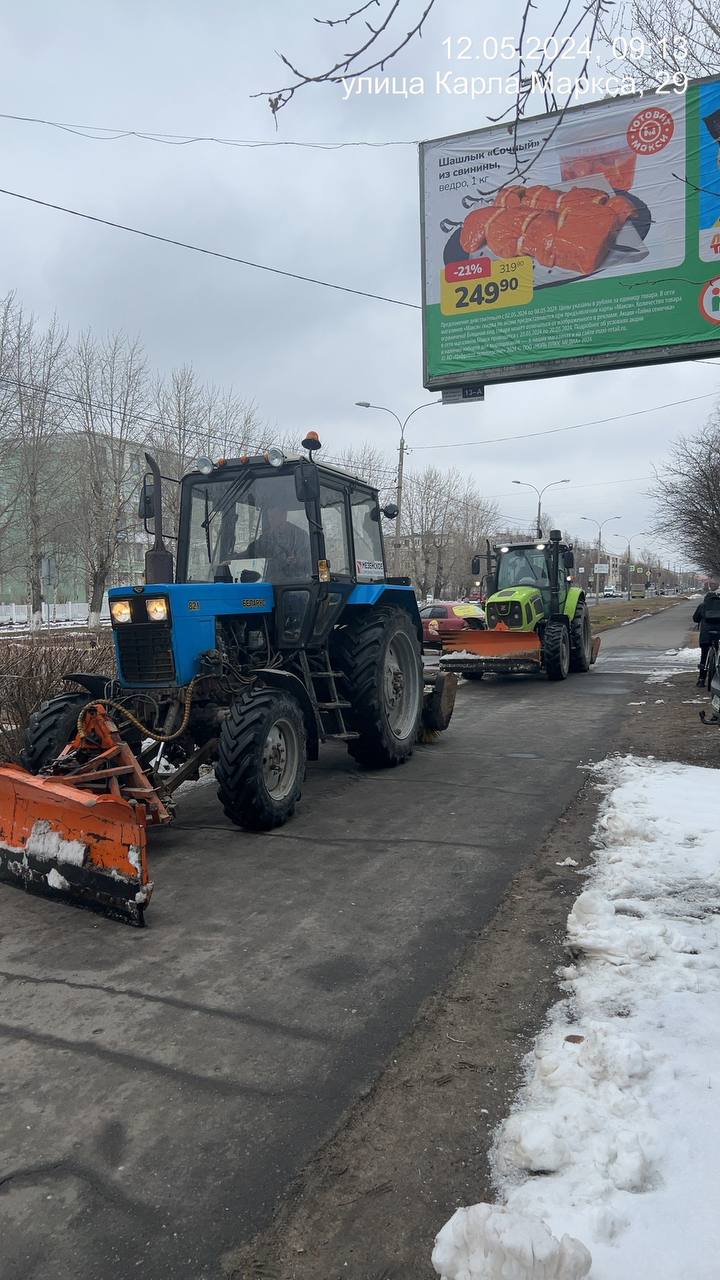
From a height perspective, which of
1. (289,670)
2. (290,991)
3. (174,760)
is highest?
(289,670)

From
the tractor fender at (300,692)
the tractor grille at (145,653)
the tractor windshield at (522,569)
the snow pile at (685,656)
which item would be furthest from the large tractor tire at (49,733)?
the snow pile at (685,656)

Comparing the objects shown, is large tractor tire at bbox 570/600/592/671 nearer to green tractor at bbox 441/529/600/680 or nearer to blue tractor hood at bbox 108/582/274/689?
green tractor at bbox 441/529/600/680

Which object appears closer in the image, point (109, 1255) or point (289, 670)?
point (109, 1255)

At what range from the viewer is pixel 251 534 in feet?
22.0

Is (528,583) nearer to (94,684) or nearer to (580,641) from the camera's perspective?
(580,641)

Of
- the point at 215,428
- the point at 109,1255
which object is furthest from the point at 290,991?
the point at 215,428

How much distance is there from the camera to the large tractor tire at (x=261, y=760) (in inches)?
204

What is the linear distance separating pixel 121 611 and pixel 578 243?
8523mm

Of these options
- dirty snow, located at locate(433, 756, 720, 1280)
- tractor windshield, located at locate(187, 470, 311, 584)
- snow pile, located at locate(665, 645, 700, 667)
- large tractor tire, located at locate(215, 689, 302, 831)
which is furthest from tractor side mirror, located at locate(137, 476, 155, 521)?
snow pile, located at locate(665, 645, 700, 667)

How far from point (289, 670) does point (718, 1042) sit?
4434 mm

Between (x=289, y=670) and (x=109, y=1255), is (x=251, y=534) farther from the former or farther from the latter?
(x=109, y=1255)

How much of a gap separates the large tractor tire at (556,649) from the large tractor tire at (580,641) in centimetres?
111

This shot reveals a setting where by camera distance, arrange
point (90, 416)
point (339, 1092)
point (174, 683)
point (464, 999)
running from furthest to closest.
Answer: point (90, 416) → point (174, 683) → point (464, 999) → point (339, 1092)

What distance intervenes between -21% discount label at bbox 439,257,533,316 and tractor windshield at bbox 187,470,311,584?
638 centimetres
